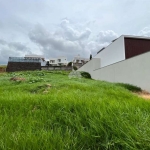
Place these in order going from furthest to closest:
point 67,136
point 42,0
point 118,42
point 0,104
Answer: point 118,42, point 42,0, point 0,104, point 67,136

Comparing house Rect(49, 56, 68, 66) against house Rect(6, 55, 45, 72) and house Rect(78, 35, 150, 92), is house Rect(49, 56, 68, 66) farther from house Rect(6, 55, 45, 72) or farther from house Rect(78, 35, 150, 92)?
house Rect(78, 35, 150, 92)

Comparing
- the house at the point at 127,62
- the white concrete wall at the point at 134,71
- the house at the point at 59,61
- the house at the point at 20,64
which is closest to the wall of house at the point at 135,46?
the house at the point at 127,62

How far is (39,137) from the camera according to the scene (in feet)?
3.50

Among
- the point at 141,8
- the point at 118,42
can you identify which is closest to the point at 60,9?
the point at 141,8

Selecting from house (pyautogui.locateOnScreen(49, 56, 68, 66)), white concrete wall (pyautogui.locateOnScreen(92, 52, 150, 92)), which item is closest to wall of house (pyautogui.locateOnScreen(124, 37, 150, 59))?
white concrete wall (pyautogui.locateOnScreen(92, 52, 150, 92))

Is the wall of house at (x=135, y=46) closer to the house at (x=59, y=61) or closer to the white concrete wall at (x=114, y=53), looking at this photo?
the white concrete wall at (x=114, y=53)

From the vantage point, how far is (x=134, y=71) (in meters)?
8.27

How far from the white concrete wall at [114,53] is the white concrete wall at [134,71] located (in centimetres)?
206

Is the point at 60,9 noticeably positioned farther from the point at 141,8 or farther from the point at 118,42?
the point at 118,42

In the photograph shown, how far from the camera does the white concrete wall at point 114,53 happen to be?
12523 millimetres

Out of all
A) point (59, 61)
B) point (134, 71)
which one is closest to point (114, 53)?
point (134, 71)

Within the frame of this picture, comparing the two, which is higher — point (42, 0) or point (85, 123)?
point (42, 0)

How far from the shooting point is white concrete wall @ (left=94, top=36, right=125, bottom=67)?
12.5 m

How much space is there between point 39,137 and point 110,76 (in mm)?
11203
